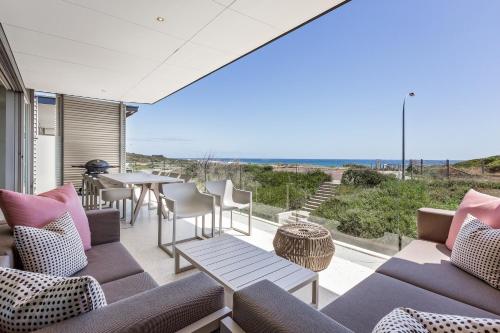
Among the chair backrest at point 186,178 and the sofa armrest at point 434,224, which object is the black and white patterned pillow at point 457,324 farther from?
the chair backrest at point 186,178

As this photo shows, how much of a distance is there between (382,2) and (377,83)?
318cm

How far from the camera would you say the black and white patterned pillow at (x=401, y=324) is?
562mm

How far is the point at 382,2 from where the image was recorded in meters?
4.04

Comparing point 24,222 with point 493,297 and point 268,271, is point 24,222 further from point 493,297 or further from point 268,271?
point 493,297

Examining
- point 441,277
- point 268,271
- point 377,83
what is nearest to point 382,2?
point 377,83

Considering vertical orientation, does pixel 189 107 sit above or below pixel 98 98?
above

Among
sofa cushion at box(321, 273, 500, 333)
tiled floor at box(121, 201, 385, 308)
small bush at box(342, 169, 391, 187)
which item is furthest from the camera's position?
small bush at box(342, 169, 391, 187)

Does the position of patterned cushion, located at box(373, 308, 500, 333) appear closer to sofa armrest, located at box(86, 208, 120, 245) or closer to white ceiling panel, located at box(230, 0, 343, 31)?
sofa armrest, located at box(86, 208, 120, 245)

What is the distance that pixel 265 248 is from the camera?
292 cm

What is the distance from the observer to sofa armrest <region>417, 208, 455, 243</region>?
195cm

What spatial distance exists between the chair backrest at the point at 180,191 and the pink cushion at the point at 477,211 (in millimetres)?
2737

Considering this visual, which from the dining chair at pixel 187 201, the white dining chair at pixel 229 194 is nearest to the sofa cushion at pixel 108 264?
the dining chair at pixel 187 201

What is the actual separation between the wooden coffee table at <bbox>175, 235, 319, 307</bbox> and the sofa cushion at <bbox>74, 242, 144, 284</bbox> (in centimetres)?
43

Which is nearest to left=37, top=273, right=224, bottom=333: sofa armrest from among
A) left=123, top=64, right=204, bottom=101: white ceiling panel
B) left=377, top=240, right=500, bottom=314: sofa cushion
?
left=377, top=240, right=500, bottom=314: sofa cushion
